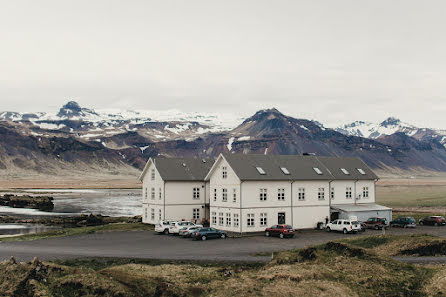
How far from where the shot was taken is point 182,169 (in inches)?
2685

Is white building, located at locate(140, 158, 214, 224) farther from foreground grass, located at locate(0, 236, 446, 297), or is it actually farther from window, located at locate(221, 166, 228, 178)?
foreground grass, located at locate(0, 236, 446, 297)

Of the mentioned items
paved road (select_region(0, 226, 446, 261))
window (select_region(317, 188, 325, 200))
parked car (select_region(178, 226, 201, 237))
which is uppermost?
window (select_region(317, 188, 325, 200))

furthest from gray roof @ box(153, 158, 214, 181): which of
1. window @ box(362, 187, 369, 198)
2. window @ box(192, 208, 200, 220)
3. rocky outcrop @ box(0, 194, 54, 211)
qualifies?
rocky outcrop @ box(0, 194, 54, 211)

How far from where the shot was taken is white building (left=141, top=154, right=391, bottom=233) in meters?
58.8

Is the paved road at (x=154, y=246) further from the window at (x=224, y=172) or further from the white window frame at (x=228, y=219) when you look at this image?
the window at (x=224, y=172)

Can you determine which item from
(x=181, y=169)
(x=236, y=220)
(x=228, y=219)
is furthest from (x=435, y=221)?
(x=181, y=169)

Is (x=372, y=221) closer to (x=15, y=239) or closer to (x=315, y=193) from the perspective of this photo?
(x=315, y=193)

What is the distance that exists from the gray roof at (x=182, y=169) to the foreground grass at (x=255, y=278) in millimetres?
33769

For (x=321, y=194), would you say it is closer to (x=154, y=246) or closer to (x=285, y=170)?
(x=285, y=170)

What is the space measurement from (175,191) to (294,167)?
52.1ft

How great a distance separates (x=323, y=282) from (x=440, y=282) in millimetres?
6289

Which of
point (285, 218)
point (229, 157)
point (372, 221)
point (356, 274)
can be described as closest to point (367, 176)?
point (372, 221)

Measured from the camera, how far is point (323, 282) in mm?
26328

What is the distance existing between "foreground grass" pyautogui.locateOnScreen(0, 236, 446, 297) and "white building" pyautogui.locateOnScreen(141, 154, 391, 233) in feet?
86.1
